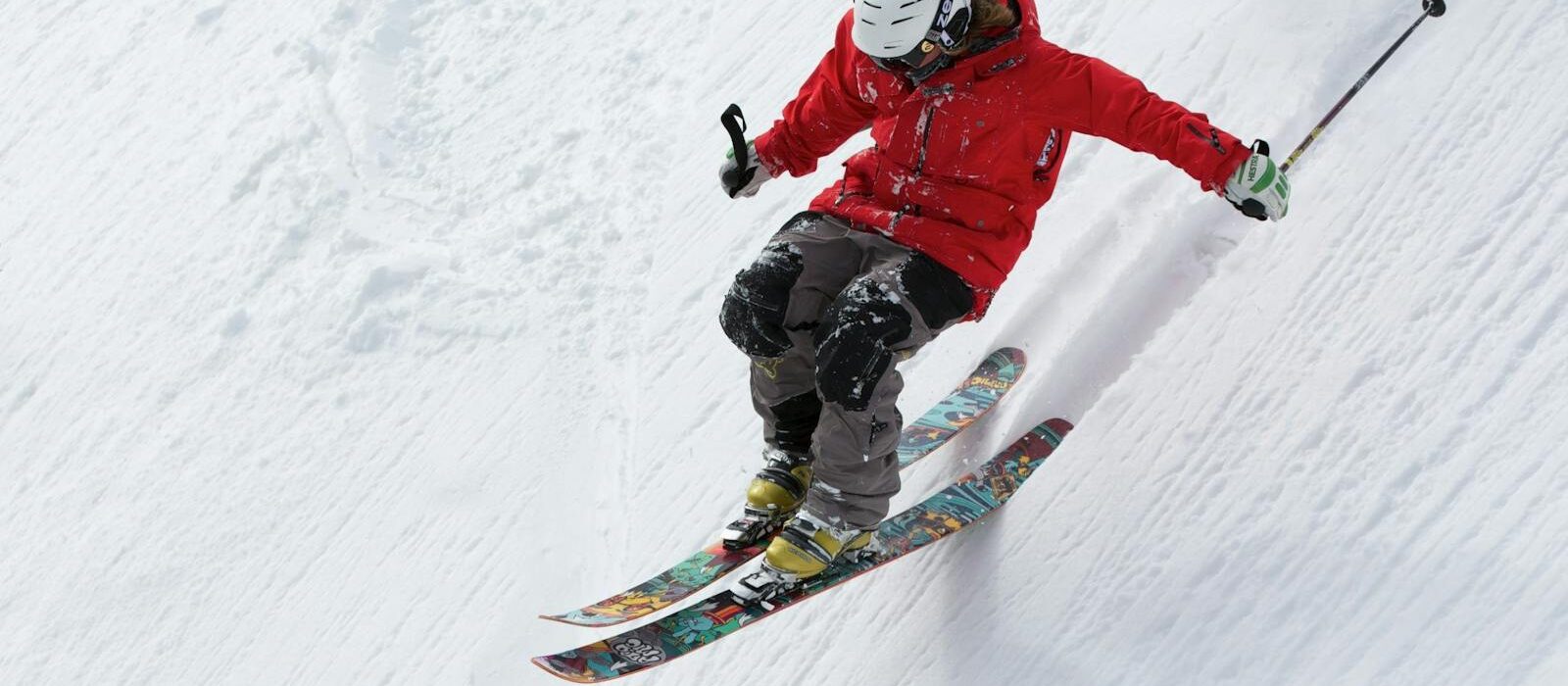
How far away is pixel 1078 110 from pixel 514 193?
428 cm

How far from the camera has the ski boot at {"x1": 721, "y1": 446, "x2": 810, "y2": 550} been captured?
3.89 metres

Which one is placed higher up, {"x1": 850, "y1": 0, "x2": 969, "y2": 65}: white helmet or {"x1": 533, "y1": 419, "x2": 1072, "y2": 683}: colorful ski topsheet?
{"x1": 850, "y1": 0, "x2": 969, "y2": 65}: white helmet

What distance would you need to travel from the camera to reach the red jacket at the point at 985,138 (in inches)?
133

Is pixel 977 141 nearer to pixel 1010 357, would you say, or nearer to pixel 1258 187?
pixel 1258 187

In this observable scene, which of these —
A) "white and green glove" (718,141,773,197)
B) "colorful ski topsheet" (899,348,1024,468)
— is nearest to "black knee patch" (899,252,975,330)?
"white and green glove" (718,141,773,197)

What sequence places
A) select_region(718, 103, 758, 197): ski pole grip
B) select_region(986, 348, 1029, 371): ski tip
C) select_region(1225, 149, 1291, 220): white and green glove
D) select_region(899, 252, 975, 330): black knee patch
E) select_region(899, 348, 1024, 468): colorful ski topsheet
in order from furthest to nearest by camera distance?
select_region(986, 348, 1029, 371): ski tip < select_region(899, 348, 1024, 468): colorful ski topsheet < select_region(718, 103, 758, 197): ski pole grip < select_region(899, 252, 975, 330): black knee patch < select_region(1225, 149, 1291, 220): white and green glove

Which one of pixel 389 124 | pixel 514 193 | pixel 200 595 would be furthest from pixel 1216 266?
pixel 389 124

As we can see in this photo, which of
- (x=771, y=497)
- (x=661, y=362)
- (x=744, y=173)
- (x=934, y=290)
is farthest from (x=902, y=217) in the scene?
(x=661, y=362)

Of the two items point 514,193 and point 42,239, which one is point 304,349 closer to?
point 514,193

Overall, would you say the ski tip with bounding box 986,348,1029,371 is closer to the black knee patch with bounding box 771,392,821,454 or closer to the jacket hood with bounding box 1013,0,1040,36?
the black knee patch with bounding box 771,392,821,454

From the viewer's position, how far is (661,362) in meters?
5.70

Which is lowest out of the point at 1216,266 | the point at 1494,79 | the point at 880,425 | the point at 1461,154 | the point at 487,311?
the point at 487,311

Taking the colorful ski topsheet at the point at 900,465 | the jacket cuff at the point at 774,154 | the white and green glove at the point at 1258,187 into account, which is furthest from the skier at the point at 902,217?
the jacket cuff at the point at 774,154

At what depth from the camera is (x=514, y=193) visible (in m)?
7.10
